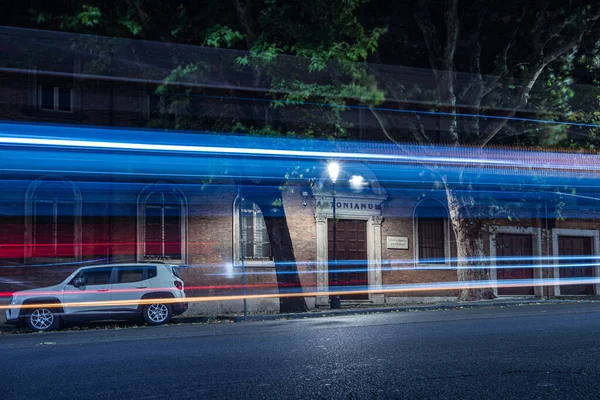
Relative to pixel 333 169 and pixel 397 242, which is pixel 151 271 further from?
pixel 397 242

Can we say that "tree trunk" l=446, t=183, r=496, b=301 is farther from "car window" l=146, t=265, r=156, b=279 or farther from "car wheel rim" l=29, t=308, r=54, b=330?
"car wheel rim" l=29, t=308, r=54, b=330

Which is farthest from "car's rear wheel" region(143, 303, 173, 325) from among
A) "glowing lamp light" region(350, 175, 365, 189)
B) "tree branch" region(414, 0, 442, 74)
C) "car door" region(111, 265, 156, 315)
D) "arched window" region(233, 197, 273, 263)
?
"tree branch" region(414, 0, 442, 74)

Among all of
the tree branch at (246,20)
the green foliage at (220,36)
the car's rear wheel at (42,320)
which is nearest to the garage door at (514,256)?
the tree branch at (246,20)

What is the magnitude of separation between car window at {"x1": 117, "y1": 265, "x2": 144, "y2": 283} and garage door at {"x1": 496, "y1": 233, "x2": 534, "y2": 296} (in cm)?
1573

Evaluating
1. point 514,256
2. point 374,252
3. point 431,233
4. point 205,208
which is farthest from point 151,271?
point 514,256

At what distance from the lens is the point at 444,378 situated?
5766mm

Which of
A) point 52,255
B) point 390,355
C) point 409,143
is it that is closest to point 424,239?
point 409,143

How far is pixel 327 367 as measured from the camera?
644cm

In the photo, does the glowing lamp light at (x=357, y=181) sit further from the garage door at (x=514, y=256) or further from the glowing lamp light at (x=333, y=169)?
the garage door at (x=514, y=256)

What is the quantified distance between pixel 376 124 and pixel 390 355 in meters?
18.8

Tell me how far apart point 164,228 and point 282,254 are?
4.82m

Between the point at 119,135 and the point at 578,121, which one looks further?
the point at 578,121

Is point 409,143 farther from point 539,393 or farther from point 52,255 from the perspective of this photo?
point 539,393

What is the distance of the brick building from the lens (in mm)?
16094
